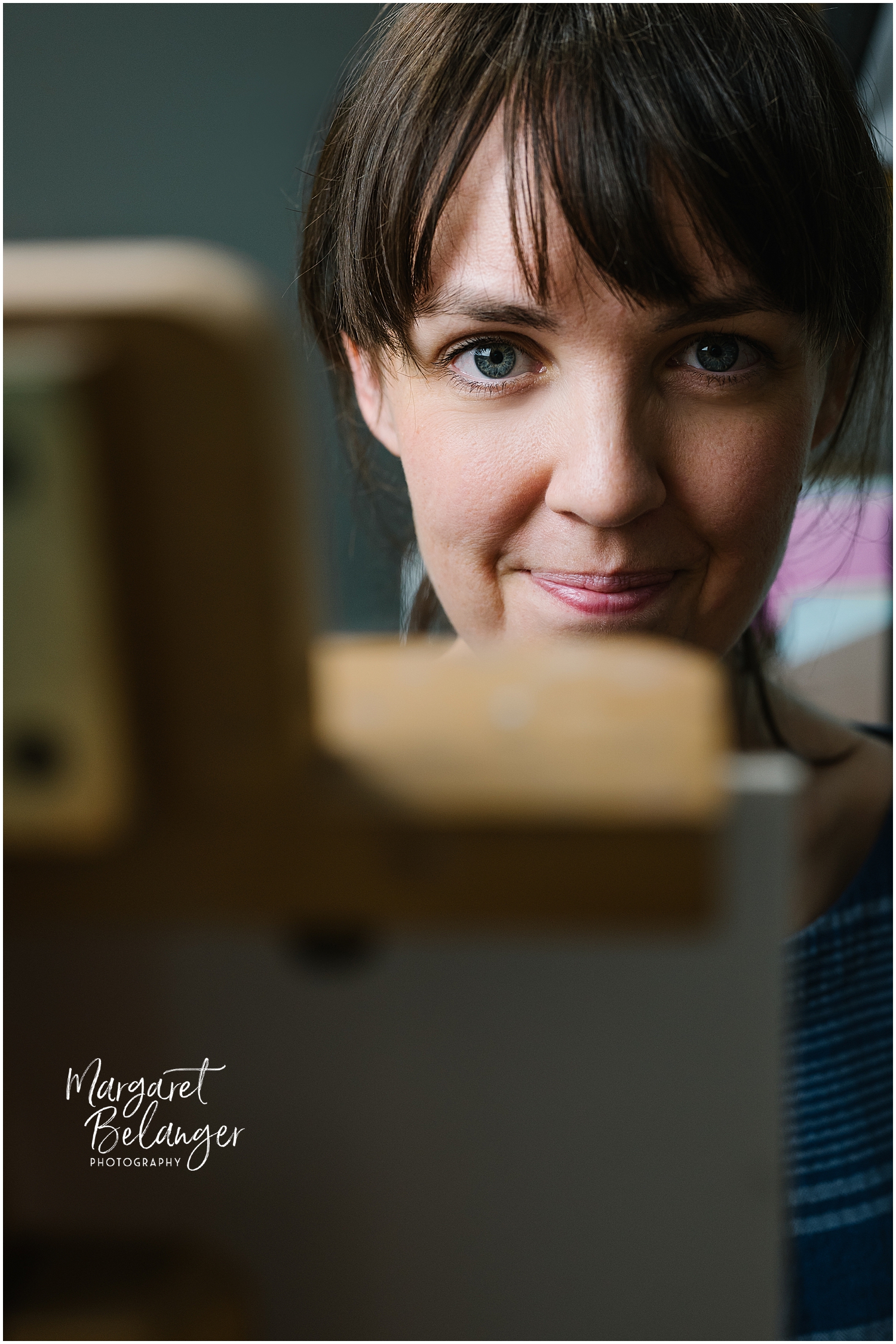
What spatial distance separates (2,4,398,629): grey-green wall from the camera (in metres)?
2.21

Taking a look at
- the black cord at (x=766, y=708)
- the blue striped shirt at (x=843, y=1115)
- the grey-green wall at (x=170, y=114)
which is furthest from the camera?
the grey-green wall at (x=170, y=114)

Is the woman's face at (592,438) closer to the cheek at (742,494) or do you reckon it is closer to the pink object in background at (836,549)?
the cheek at (742,494)

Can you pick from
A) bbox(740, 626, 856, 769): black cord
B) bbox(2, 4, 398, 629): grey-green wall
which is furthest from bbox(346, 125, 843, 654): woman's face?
bbox(2, 4, 398, 629): grey-green wall

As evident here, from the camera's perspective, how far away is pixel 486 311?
592mm

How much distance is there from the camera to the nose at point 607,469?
0.55 m

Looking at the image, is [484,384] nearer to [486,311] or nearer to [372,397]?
[486,311]

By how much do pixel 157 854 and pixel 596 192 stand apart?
0.49 meters

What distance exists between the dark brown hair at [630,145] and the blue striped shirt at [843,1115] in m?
0.43

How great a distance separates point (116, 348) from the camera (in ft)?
0.49

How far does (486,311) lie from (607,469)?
0.12 m

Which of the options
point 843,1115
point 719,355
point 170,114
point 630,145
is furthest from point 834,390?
point 170,114

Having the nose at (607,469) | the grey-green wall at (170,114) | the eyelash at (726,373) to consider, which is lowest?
the nose at (607,469)
